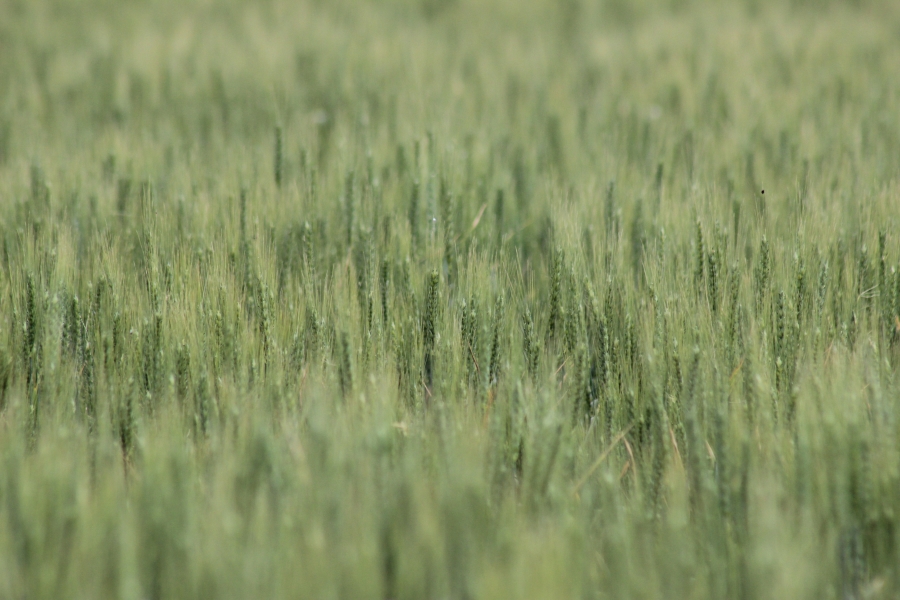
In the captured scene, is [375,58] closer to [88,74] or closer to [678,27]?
[88,74]

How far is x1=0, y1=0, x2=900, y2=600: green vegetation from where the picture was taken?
1.15 m

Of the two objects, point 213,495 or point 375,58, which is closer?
point 213,495

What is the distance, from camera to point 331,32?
427 cm

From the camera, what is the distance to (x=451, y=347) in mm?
1676

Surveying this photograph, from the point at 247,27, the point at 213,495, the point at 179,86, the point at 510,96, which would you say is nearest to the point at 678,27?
the point at 510,96

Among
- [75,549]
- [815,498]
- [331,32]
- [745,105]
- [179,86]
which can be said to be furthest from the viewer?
[331,32]

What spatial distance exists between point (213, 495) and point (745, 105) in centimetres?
282

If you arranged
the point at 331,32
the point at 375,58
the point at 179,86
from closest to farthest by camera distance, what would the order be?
the point at 179,86 → the point at 375,58 → the point at 331,32

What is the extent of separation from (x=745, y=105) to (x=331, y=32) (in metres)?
2.38

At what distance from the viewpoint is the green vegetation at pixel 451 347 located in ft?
A: 3.79

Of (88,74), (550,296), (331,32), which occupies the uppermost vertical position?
(331,32)

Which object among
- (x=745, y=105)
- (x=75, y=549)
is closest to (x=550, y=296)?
(x=75, y=549)

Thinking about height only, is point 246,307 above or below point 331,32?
below

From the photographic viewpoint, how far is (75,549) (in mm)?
1125
